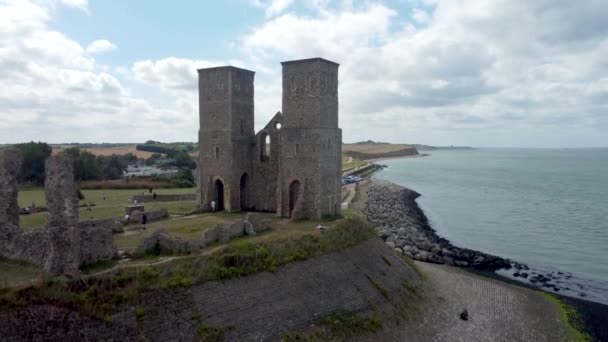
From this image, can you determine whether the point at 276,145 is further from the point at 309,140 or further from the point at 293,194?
the point at 293,194

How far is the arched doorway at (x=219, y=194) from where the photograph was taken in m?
A: 29.7

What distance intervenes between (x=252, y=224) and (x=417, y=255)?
A: 14.6m

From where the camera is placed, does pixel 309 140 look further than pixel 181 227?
Yes

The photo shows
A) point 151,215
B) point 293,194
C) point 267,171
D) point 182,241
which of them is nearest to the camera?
point 182,241

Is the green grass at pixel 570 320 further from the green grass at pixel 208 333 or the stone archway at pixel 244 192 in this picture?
the stone archway at pixel 244 192

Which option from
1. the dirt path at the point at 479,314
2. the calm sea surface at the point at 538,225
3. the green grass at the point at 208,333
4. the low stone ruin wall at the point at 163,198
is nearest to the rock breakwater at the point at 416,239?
the calm sea surface at the point at 538,225

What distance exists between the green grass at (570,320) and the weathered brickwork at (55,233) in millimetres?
20519

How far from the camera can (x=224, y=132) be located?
28.7 metres

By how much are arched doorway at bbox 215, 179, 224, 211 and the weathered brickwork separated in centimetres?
1268

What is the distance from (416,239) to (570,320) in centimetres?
1455

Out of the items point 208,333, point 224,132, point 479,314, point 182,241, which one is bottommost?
point 479,314

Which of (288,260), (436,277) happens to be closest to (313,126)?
(288,260)

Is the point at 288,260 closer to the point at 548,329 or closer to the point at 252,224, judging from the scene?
the point at 252,224

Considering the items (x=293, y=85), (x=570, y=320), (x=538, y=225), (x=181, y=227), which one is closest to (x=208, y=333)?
(x=181, y=227)
